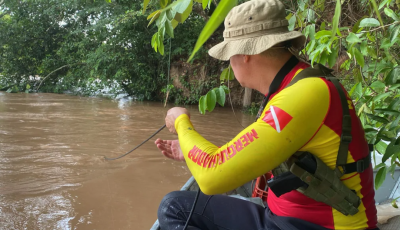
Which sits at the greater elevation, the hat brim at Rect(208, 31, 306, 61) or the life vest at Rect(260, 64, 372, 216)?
the hat brim at Rect(208, 31, 306, 61)

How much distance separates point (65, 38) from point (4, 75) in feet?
10.7

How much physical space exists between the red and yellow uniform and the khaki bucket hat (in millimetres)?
224

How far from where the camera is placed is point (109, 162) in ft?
15.4

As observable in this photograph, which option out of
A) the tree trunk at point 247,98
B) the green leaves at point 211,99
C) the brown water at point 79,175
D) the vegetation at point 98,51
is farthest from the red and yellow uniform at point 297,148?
the tree trunk at point 247,98

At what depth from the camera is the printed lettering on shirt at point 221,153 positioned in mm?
1021

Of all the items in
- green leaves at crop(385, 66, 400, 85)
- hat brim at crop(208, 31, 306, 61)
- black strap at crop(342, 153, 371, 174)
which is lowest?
black strap at crop(342, 153, 371, 174)

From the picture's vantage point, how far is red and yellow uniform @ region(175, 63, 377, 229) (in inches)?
38.7

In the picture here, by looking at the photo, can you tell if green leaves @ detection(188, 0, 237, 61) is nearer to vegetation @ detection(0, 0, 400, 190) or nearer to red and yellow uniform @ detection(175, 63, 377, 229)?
red and yellow uniform @ detection(175, 63, 377, 229)

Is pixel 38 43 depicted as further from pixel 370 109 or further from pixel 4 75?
pixel 370 109

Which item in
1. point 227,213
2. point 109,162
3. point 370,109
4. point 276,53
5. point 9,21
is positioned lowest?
point 109,162

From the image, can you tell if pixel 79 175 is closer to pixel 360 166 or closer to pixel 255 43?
pixel 255 43

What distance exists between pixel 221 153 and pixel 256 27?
499 mm

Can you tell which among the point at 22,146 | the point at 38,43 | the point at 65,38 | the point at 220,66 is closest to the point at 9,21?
the point at 38,43

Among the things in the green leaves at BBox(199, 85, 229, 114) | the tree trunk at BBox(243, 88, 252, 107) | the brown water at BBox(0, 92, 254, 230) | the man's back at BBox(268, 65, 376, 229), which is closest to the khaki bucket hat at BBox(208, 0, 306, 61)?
the man's back at BBox(268, 65, 376, 229)
